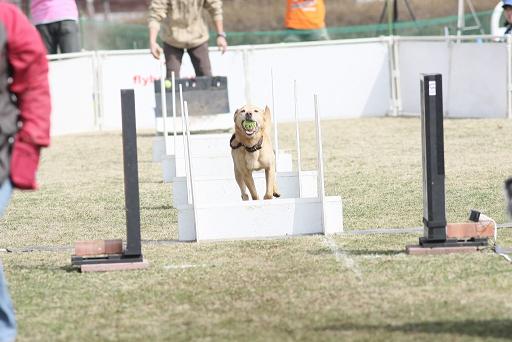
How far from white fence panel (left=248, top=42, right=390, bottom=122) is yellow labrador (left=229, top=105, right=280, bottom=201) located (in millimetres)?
9238

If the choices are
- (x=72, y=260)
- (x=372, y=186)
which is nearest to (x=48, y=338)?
(x=72, y=260)

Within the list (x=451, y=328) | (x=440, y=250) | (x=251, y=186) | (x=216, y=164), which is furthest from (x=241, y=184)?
(x=451, y=328)

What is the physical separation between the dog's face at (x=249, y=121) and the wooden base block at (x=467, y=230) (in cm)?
217

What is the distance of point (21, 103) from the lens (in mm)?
5129

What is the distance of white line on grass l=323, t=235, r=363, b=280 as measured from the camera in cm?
716

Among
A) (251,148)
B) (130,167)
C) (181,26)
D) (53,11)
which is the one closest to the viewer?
(130,167)

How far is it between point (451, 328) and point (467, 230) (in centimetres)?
208

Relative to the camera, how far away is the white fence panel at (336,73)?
18781 millimetres

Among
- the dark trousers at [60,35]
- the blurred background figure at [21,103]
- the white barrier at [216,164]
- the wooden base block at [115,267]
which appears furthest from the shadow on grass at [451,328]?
the dark trousers at [60,35]

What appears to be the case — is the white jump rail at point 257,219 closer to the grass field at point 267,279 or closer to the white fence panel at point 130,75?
the grass field at point 267,279

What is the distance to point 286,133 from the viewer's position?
16.7 meters

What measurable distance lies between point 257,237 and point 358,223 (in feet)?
3.00

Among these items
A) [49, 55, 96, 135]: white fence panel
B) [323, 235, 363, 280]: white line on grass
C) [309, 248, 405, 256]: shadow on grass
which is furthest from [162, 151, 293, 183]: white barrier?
[49, 55, 96, 135]: white fence panel

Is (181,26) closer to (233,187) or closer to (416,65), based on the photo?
(416,65)
